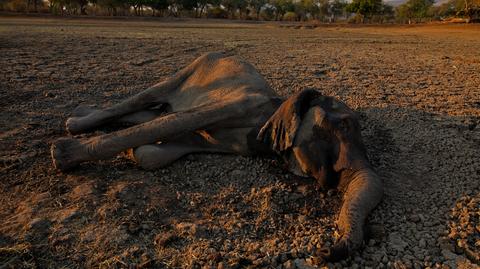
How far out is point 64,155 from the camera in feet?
11.8

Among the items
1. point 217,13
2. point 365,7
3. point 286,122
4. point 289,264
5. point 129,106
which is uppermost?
point 365,7

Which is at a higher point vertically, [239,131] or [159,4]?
[159,4]

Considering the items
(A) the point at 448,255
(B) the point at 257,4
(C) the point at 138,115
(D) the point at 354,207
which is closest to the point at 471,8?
(C) the point at 138,115

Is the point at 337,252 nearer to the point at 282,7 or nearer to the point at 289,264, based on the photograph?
the point at 289,264

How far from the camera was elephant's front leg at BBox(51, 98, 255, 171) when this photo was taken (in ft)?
11.8

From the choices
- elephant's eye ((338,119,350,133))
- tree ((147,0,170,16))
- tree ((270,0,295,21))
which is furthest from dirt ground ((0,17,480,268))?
tree ((270,0,295,21))

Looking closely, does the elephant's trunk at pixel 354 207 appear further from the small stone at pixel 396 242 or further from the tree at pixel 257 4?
the tree at pixel 257 4

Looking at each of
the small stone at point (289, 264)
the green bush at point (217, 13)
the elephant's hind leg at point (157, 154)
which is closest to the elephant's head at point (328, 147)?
the small stone at point (289, 264)

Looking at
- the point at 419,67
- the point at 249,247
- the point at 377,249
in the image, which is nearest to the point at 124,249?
the point at 249,247

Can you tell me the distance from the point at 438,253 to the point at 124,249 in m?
1.87

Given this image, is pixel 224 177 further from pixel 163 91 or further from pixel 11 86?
pixel 11 86

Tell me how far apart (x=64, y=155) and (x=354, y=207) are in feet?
7.81

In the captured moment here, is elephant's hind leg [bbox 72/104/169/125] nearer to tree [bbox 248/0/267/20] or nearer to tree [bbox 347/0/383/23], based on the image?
tree [bbox 347/0/383/23]

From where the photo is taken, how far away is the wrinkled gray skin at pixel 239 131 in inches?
115
